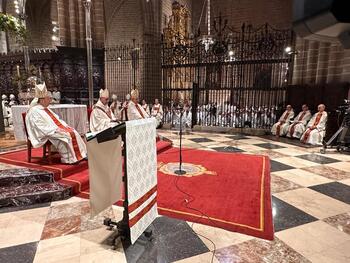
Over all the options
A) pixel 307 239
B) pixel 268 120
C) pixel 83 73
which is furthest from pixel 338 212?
pixel 83 73

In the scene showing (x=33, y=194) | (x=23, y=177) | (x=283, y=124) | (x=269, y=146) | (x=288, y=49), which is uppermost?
(x=288, y=49)

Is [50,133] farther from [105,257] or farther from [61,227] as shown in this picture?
[105,257]

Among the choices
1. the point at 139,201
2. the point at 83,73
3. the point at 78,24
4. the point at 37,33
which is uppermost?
the point at 37,33

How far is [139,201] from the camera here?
83.5 inches

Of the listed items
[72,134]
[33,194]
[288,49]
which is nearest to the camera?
[33,194]

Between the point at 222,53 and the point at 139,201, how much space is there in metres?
8.45

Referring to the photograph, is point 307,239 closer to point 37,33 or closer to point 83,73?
point 83,73

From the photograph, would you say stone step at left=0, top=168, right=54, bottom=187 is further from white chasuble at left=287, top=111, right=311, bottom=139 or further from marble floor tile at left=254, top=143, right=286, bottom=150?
white chasuble at left=287, top=111, right=311, bottom=139

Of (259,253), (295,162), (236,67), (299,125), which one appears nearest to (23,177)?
(259,253)

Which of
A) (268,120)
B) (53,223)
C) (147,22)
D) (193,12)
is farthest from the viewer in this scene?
(193,12)

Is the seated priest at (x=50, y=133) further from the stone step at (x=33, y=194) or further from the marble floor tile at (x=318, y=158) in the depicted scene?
the marble floor tile at (x=318, y=158)

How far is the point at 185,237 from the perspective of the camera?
241 centimetres

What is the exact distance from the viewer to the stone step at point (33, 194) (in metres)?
3.05

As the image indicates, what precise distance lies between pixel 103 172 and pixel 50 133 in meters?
2.10
